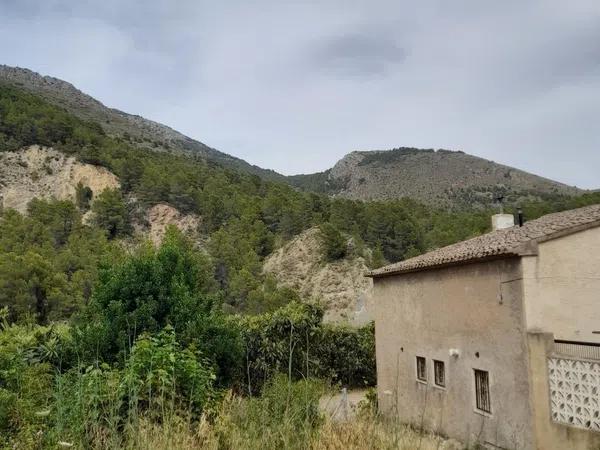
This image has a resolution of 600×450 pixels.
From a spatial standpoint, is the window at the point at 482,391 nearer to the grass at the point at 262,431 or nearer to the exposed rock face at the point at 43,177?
the grass at the point at 262,431

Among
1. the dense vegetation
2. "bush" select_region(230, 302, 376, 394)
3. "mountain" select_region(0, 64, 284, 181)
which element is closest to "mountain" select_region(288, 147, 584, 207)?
"mountain" select_region(0, 64, 284, 181)

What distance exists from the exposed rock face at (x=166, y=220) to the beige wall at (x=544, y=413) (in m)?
37.2

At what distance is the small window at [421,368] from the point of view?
42.5 ft

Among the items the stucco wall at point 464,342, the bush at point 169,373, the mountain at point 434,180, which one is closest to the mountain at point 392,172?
the mountain at point 434,180

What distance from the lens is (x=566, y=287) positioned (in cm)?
962

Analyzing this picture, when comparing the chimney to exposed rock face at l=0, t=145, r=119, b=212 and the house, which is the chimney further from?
exposed rock face at l=0, t=145, r=119, b=212

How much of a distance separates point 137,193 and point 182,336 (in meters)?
40.4

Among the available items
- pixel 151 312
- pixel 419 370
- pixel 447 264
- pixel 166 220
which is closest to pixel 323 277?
pixel 166 220

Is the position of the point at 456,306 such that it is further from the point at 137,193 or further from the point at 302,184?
the point at 302,184

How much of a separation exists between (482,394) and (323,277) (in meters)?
25.8

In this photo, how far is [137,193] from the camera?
4816 cm

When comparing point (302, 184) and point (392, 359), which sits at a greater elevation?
point (302, 184)

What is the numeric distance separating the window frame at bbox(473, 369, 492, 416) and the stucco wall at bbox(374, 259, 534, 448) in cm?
10

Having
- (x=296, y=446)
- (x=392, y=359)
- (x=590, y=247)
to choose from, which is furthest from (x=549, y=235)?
(x=296, y=446)
